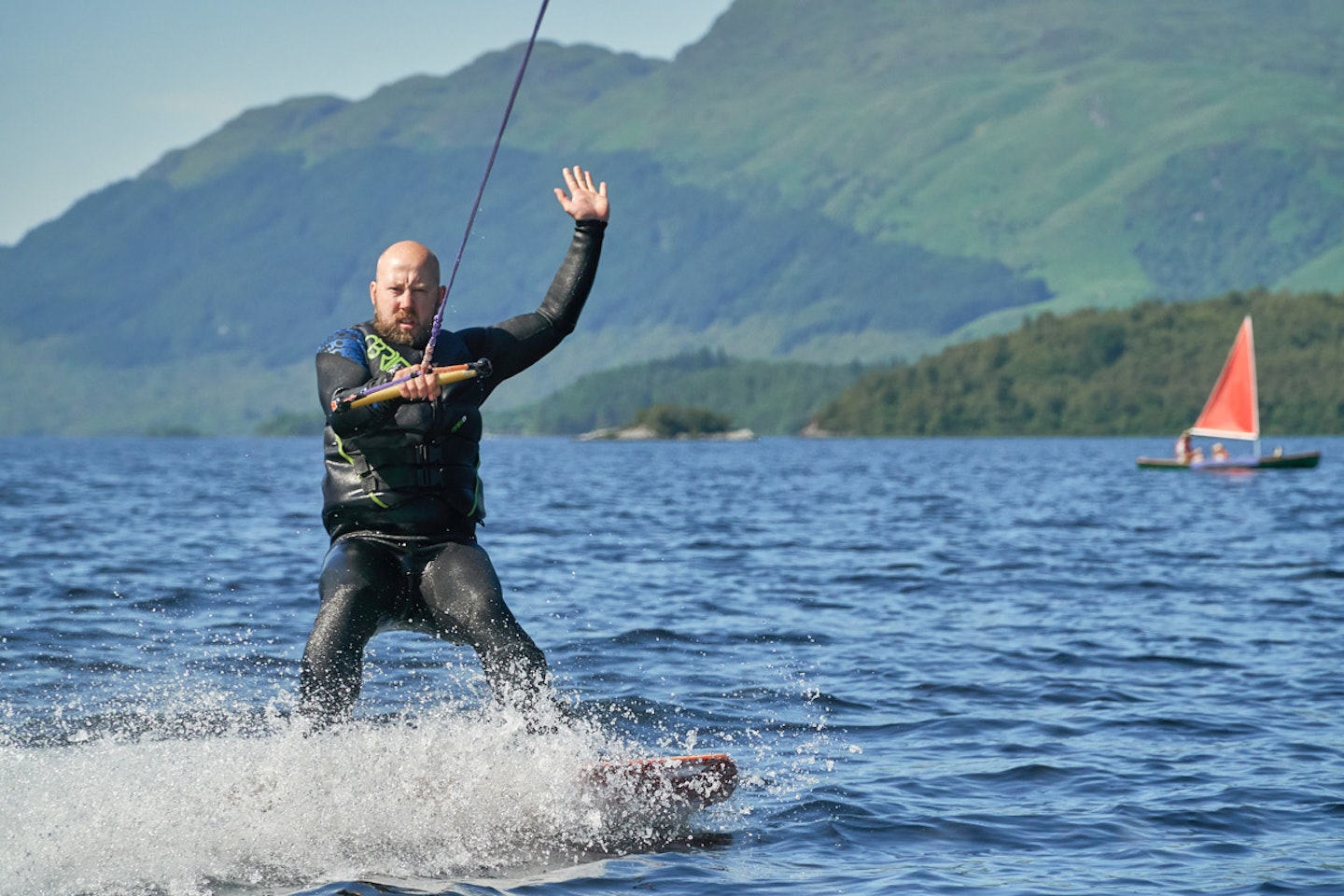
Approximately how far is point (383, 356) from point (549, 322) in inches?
40.8

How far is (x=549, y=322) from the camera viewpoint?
363 inches

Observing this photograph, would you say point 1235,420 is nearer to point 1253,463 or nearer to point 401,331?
point 1253,463

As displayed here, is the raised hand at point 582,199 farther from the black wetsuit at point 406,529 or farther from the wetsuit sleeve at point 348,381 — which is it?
the wetsuit sleeve at point 348,381

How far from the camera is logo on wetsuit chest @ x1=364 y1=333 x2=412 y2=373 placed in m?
8.59

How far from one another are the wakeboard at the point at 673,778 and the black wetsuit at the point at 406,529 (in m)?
0.82

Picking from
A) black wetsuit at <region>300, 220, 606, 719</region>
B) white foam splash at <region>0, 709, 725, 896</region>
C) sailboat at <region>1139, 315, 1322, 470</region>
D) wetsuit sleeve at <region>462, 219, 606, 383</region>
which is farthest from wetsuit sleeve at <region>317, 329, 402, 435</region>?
sailboat at <region>1139, 315, 1322, 470</region>

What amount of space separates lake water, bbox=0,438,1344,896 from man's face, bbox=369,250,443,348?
2.11 meters

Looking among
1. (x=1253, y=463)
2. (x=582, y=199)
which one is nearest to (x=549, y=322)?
(x=582, y=199)

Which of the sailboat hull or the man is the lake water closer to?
the man

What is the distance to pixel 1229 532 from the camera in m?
35.2

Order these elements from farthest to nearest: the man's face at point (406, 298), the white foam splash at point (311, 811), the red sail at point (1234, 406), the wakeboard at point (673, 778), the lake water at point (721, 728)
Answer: the red sail at point (1234, 406) < the wakeboard at point (673, 778) < the man's face at point (406, 298) < the lake water at point (721, 728) < the white foam splash at point (311, 811)

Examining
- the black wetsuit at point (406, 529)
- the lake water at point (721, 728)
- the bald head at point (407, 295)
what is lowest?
the lake water at point (721, 728)

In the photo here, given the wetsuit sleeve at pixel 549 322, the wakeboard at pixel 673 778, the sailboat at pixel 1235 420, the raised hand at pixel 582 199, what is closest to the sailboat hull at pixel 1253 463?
the sailboat at pixel 1235 420

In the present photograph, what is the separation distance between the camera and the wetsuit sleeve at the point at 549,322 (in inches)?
354
